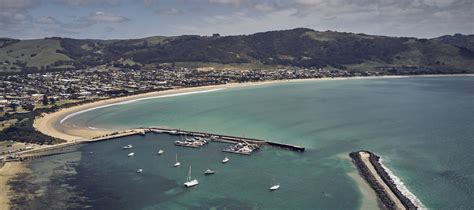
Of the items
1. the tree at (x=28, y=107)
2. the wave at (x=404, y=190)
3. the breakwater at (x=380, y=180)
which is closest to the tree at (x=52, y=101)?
the tree at (x=28, y=107)

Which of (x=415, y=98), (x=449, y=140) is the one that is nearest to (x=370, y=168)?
(x=449, y=140)

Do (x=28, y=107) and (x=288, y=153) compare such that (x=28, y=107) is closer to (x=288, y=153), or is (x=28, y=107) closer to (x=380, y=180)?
(x=288, y=153)

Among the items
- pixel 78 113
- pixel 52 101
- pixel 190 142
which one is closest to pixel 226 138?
pixel 190 142

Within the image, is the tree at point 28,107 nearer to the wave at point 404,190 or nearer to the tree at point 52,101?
the tree at point 52,101

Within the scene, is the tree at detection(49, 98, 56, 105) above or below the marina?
above

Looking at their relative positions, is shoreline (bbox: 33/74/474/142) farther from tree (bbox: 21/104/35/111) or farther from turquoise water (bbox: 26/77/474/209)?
tree (bbox: 21/104/35/111)

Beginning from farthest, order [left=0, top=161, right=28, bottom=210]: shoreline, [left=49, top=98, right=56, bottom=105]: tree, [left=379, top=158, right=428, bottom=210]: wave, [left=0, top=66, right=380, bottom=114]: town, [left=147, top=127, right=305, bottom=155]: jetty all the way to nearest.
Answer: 1. [left=0, top=66, right=380, bottom=114]: town
2. [left=49, top=98, right=56, bottom=105]: tree
3. [left=147, top=127, right=305, bottom=155]: jetty
4. [left=0, top=161, right=28, bottom=210]: shoreline
5. [left=379, top=158, right=428, bottom=210]: wave

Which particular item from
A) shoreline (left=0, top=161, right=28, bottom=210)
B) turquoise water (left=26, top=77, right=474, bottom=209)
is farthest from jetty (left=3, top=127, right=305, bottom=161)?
shoreline (left=0, top=161, right=28, bottom=210)
